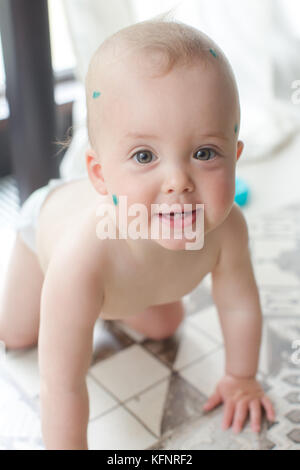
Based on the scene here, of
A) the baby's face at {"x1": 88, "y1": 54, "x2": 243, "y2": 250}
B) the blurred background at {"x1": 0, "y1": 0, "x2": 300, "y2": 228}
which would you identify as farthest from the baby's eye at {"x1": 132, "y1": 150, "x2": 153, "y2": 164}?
the blurred background at {"x1": 0, "y1": 0, "x2": 300, "y2": 228}

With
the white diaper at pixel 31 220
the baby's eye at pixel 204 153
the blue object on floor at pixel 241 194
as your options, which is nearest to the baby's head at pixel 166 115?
the baby's eye at pixel 204 153

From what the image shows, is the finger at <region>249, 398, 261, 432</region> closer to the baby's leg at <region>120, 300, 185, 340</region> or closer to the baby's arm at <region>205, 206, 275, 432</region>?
the baby's arm at <region>205, 206, 275, 432</region>

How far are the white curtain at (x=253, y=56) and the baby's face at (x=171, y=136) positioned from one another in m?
0.77

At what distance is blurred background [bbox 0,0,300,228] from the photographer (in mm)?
1127

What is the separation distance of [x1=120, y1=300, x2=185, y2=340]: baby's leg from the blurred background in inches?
15.6

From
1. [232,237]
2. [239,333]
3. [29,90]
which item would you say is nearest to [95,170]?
[232,237]

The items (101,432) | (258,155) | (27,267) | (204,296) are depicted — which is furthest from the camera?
(258,155)

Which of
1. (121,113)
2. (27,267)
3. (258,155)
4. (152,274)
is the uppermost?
(121,113)

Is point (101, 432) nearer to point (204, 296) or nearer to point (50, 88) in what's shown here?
point (204, 296)

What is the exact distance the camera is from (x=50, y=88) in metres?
1.17

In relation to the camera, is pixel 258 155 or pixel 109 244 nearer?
pixel 109 244

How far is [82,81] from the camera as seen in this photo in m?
1.43

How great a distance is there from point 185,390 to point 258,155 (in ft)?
2.93
